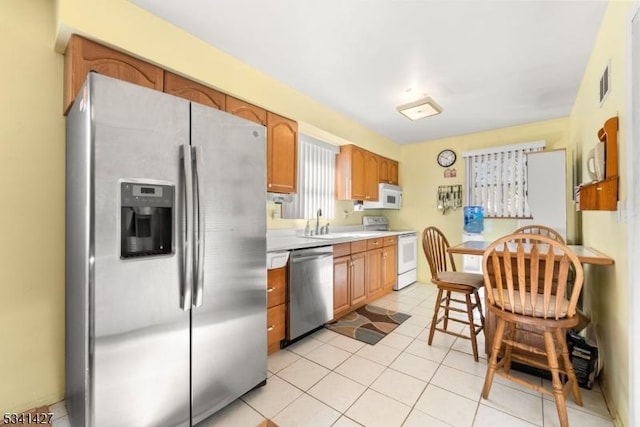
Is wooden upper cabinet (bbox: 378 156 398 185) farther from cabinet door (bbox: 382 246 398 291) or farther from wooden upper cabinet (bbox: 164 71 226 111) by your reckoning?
wooden upper cabinet (bbox: 164 71 226 111)

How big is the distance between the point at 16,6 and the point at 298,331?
2.98 meters

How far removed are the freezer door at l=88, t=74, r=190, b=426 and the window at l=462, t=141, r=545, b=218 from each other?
13.7ft

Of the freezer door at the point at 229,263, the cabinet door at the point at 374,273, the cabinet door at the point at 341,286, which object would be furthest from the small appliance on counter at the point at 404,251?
the freezer door at the point at 229,263

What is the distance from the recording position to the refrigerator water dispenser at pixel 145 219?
1.29 m

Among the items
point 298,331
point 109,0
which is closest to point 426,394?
point 298,331

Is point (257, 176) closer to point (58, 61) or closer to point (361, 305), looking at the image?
point (58, 61)

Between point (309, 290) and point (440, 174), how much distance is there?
3.30 metres

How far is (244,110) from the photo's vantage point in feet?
7.97

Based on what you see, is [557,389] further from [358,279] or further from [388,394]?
[358,279]

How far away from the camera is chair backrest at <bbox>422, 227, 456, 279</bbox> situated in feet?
8.60

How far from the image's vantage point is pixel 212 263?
1.56 m

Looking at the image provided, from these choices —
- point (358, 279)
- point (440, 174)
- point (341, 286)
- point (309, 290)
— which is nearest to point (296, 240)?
point (309, 290)

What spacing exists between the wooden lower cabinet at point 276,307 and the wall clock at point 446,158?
3.51 metres

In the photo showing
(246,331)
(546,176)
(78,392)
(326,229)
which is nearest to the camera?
(78,392)
